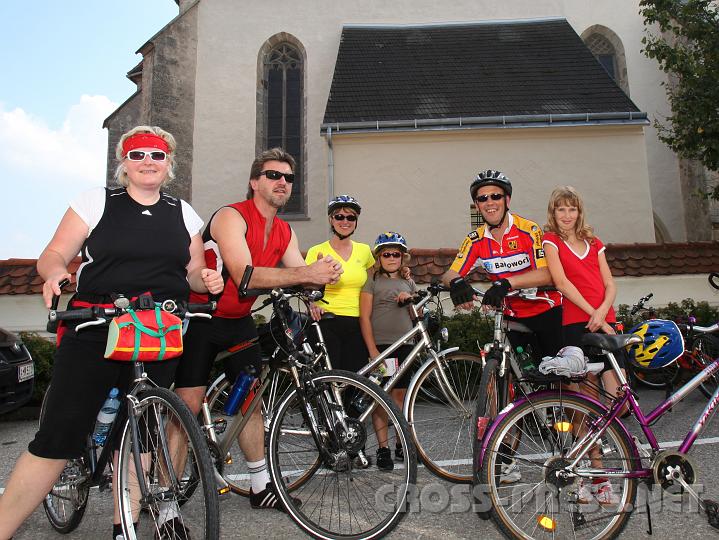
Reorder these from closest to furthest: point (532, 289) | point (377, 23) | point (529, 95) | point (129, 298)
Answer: point (129, 298), point (532, 289), point (529, 95), point (377, 23)

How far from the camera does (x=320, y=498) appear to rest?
2.74 m

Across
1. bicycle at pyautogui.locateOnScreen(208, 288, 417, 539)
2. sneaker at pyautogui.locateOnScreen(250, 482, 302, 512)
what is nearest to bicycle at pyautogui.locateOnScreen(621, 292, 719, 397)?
bicycle at pyautogui.locateOnScreen(208, 288, 417, 539)

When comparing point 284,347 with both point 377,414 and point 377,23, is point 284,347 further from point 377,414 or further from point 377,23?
point 377,23

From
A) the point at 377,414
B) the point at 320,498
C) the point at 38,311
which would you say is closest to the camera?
the point at 320,498

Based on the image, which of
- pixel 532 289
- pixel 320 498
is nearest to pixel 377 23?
pixel 532 289

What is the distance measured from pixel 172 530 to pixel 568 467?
69.1 inches

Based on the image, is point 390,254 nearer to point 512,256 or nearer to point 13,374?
point 512,256

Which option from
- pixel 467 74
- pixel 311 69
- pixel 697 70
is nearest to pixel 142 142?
pixel 697 70

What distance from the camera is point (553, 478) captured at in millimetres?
2523

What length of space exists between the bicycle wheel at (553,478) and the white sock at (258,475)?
4.33ft

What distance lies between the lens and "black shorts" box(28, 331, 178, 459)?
229 cm

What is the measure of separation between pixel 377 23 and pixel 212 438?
17.0 meters

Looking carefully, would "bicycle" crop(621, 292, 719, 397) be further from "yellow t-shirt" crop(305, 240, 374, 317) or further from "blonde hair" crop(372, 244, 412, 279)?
"yellow t-shirt" crop(305, 240, 374, 317)

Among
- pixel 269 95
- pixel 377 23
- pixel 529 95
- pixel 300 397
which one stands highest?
pixel 377 23
